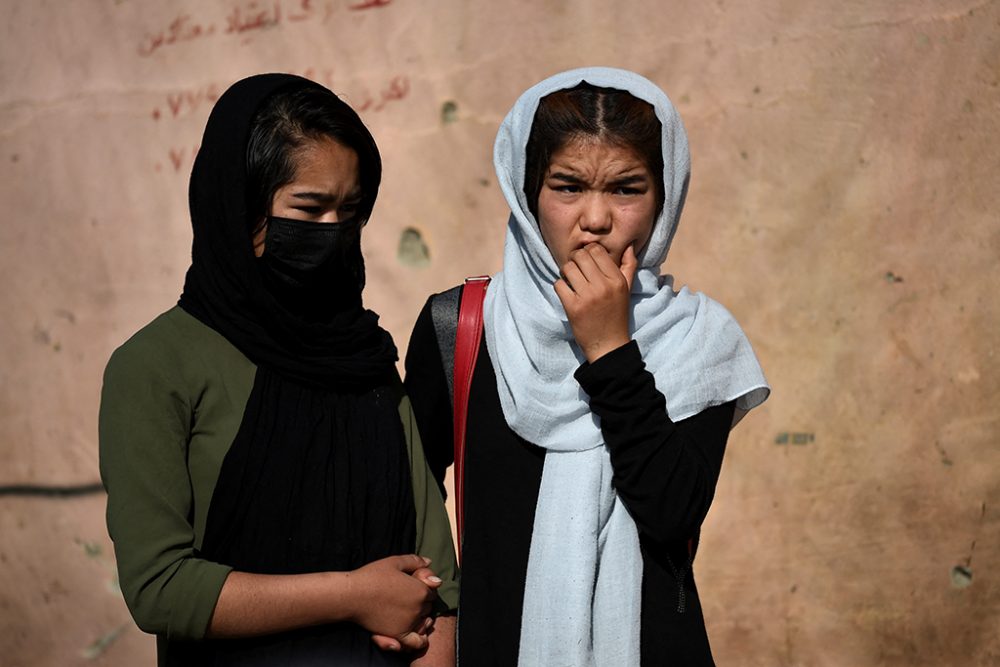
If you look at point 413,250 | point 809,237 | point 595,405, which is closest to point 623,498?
point 595,405

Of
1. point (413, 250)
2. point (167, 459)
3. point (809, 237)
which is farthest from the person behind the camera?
point (413, 250)

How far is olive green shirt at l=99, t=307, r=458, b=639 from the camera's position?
163 centimetres

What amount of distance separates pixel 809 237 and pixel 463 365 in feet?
5.36

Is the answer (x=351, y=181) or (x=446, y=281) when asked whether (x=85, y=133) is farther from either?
(x=351, y=181)

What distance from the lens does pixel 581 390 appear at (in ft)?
6.35

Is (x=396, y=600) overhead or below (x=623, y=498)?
below

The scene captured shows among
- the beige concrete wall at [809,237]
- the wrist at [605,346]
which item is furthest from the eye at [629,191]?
the beige concrete wall at [809,237]

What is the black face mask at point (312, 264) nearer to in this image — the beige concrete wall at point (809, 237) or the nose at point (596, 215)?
the nose at point (596, 215)

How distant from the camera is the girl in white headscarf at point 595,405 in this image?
181cm

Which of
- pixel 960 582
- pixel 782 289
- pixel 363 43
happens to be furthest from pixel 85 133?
pixel 960 582

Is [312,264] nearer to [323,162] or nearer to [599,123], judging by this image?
[323,162]

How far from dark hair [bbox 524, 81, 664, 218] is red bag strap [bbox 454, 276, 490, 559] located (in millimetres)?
288

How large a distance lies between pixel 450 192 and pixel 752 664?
1.72 metres

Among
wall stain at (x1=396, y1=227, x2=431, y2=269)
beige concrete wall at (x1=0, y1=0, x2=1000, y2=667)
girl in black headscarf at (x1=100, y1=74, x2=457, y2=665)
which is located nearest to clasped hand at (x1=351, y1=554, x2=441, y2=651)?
girl in black headscarf at (x1=100, y1=74, x2=457, y2=665)
